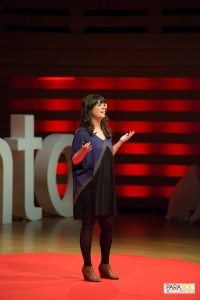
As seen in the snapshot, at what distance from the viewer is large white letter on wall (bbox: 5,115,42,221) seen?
11664 mm

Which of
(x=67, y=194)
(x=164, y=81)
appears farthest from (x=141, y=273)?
(x=164, y=81)

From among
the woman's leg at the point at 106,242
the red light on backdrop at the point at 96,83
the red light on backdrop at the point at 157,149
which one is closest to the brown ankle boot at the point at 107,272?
the woman's leg at the point at 106,242

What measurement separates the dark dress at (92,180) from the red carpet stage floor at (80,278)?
58 cm

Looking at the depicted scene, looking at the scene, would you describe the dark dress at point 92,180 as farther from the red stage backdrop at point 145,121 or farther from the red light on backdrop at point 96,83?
the red light on backdrop at point 96,83

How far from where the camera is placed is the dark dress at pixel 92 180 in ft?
21.4

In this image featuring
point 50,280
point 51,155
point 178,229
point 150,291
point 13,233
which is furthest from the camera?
point 51,155

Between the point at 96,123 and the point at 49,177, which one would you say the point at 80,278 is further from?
the point at 49,177

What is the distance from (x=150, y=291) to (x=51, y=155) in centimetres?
602

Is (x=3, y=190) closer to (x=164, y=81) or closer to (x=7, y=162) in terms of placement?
(x=7, y=162)

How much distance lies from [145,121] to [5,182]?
3188mm

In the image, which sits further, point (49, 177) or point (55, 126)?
point (55, 126)

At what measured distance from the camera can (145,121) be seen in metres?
13.5

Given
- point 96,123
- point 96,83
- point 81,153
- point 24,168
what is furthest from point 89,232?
point 96,83

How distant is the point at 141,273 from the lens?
7059 millimetres
